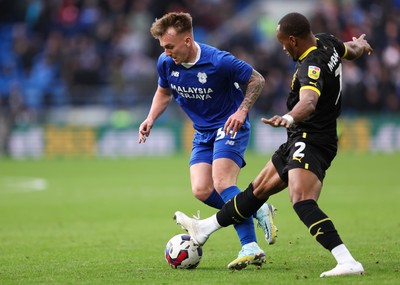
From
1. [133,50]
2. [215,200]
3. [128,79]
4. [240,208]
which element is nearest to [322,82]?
[240,208]

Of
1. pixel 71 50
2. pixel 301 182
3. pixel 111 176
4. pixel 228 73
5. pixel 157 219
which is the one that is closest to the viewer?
pixel 301 182

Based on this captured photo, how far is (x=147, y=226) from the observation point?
12320 mm

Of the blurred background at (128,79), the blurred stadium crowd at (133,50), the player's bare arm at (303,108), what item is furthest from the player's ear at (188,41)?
the blurred stadium crowd at (133,50)

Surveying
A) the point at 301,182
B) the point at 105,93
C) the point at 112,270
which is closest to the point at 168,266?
the point at 112,270

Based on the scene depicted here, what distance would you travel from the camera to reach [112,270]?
7.84 m

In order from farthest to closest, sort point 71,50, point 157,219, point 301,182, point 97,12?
point 97,12
point 71,50
point 157,219
point 301,182

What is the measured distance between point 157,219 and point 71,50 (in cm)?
1644

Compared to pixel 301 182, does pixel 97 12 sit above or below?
above

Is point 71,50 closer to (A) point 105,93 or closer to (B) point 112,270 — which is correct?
(A) point 105,93

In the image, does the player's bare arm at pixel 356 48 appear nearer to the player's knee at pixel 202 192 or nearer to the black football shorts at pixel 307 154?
the black football shorts at pixel 307 154

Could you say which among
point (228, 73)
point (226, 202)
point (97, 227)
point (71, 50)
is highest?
point (71, 50)

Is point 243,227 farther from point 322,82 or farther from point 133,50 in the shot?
point 133,50

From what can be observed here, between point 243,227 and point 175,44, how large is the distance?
6.37 ft

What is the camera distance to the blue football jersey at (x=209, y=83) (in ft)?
27.9
